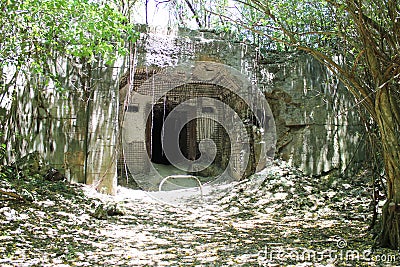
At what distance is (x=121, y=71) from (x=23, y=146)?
6.70 feet

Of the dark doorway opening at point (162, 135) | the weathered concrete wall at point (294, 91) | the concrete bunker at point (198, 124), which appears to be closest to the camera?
the weathered concrete wall at point (294, 91)

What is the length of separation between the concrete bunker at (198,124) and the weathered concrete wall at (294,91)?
8.8 inches

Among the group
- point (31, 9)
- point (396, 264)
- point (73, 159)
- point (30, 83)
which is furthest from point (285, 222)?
point (30, 83)

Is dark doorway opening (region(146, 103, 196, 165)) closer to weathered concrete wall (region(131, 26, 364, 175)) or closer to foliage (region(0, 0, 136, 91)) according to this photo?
weathered concrete wall (region(131, 26, 364, 175))

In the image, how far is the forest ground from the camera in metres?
3.16

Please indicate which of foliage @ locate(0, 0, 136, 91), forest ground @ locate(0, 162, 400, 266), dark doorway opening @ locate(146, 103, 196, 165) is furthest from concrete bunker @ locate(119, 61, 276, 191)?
foliage @ locate(0, 0, 136, 91)

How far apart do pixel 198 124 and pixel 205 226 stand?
5.69 m

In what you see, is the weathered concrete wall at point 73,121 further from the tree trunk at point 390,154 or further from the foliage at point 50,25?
the tree trunk at point 390,154

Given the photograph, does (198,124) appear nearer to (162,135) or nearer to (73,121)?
(162,135)

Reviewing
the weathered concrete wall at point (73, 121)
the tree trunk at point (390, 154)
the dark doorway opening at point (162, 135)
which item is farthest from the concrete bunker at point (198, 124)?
the tree trunk at point (390, 154)

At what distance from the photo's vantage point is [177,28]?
7.19 meters

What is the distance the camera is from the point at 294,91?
7207mm

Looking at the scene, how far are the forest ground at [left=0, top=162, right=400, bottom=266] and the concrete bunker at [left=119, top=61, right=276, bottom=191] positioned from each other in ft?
2.99

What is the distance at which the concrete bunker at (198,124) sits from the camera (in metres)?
7.36
